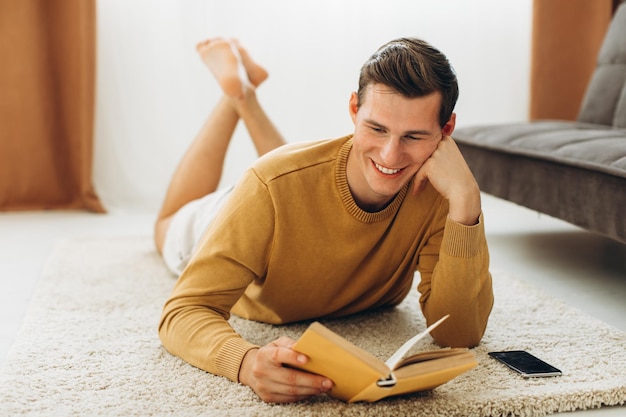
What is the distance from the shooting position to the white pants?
7.33ft

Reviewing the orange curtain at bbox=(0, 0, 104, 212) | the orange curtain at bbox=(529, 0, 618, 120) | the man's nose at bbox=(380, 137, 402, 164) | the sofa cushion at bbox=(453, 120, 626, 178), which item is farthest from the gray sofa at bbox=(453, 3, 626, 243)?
the orange curtain at bbox=(0, 0, 104, 212)

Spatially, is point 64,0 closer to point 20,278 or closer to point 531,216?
point 20,278

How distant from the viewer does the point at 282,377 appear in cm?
136

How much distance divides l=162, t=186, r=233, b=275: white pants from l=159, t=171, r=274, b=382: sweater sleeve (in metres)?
0.61

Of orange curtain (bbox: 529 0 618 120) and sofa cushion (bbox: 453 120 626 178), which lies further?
orange curtain (bbox: 529 0 618 120)

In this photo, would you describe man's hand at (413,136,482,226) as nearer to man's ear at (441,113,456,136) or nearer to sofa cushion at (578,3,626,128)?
man's ear at (441,113,456,136)

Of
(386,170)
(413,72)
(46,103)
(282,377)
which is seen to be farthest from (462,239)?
(46,103)

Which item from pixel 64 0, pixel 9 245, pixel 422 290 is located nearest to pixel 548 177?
pixel 422 290

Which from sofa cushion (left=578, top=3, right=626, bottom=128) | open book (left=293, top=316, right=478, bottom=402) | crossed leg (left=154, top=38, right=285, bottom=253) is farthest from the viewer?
sofa cushion (left=578, top=3, right=626, bottom=128)

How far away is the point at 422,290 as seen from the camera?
1770mm

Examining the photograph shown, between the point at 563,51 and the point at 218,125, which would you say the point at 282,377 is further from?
the point at 563,51

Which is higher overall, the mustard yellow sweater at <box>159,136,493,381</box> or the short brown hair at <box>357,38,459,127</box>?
the short brown hair at <box>357,38,459,127</box>

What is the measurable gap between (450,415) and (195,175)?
53.9 inches

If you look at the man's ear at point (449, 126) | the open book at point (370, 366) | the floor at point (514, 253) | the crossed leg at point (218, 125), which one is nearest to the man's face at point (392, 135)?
the man's ear at point (449, 126)
